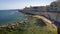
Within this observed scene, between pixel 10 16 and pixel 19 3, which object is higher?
pixel 19 3

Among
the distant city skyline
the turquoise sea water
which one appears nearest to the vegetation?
the turquoise sea water

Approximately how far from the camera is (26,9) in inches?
85.0

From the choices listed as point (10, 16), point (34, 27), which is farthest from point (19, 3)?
point (34, 27)

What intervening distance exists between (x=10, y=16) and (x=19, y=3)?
0.85ft

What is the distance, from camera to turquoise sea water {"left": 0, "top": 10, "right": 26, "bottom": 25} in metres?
2.00

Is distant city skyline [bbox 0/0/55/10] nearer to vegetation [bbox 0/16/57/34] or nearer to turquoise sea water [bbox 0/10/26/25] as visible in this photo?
turquoise sea water [bbox 0/10/26/25]

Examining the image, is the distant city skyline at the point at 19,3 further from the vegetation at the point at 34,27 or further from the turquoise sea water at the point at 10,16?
the vegetation at the point at 34,27

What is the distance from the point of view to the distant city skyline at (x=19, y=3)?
206 cm

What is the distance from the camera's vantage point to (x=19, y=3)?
6.96 feet

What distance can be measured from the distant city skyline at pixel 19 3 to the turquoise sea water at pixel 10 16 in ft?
0.26

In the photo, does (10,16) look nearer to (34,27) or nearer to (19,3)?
(19,3)

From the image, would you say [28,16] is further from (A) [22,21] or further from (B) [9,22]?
(B) [9,22]

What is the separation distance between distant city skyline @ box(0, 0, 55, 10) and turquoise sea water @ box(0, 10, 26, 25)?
0.26 feet

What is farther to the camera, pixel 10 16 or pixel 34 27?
pixel 34 27
